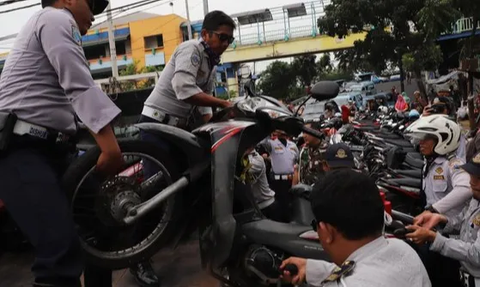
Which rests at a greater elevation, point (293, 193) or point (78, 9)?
point (78, 9)

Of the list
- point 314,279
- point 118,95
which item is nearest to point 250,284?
point 314,279

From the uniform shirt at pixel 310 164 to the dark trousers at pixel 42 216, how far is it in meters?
2.64

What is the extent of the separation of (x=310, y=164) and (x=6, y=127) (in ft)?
11.1

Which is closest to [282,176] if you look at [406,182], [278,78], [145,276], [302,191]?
[406,182]

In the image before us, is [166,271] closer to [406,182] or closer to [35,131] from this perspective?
[406,182]

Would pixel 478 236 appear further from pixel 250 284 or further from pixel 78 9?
pixel 78 9

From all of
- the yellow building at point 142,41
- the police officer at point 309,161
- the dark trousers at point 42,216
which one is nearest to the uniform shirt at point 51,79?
the dark trousers at point 42,216

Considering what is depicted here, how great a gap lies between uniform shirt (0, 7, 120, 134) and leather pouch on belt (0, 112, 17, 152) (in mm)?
36

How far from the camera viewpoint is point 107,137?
1986 mm

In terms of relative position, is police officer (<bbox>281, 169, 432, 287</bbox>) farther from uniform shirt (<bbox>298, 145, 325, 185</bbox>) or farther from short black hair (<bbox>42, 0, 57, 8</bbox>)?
uniform shirt (<bbox>298, 145, 325, 185</bbox>)

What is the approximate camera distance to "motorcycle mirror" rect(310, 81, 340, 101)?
2715mm

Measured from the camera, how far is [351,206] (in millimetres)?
1399

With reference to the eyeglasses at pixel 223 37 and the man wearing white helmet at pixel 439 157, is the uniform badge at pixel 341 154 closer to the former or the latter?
the man wearing white helmet at pixel 439 157

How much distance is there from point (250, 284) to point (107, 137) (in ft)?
3.62
